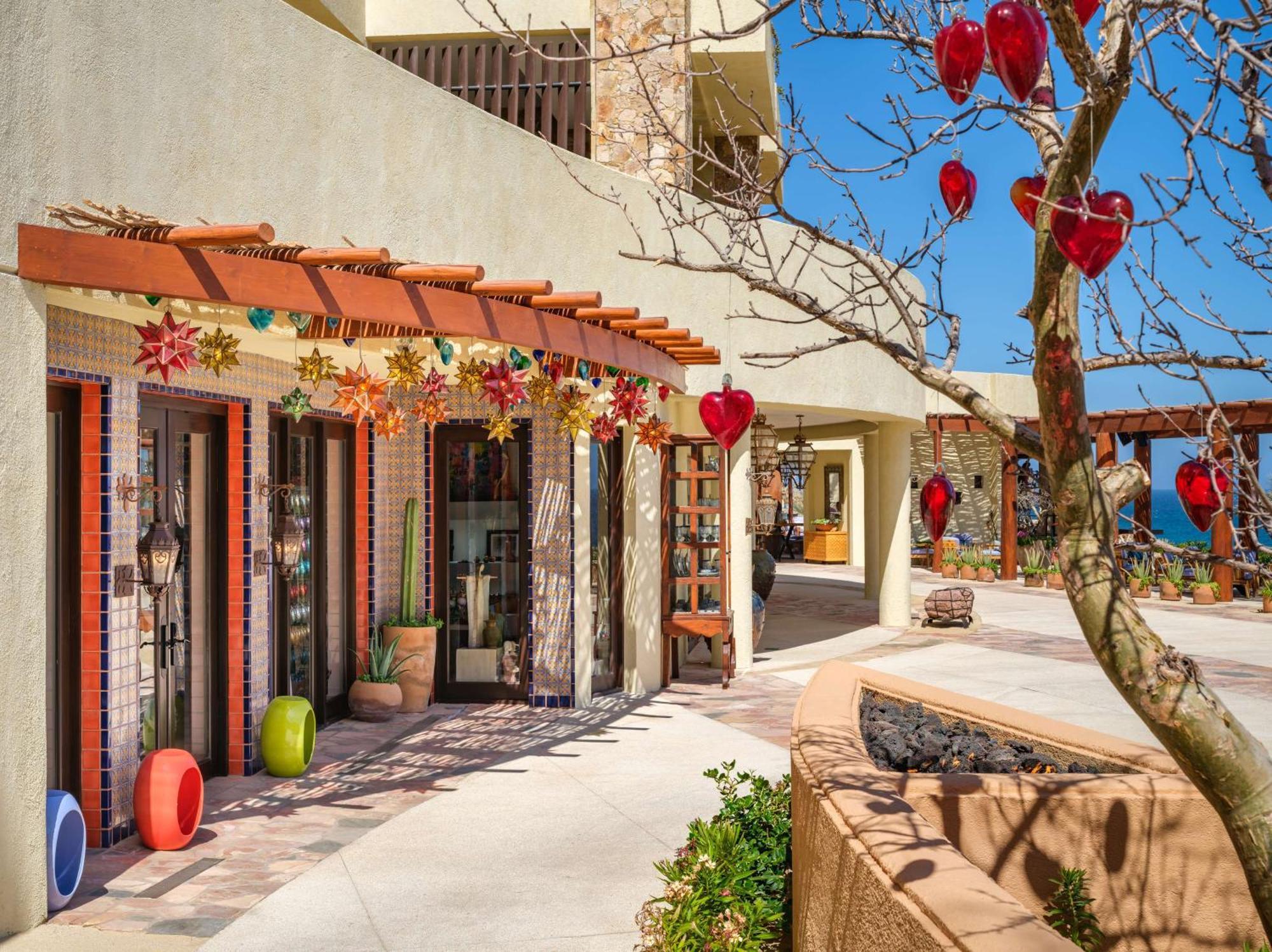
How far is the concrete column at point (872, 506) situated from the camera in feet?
58.9

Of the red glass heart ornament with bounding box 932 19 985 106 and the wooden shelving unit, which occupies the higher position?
the red glass heart ornament with bounding box 932 19 985 106

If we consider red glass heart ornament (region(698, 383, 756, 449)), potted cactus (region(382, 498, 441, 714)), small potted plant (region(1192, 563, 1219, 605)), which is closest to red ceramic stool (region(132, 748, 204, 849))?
red glass heart ornament (region(698, 383, 756, 449))

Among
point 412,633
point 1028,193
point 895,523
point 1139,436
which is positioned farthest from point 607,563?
point 1139,436

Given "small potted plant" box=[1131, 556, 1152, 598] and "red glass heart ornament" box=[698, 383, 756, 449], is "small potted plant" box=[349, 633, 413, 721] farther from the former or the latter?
"small potted plant" box=[1131, 556, 1152, 598]

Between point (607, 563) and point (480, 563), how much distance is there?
1185mm

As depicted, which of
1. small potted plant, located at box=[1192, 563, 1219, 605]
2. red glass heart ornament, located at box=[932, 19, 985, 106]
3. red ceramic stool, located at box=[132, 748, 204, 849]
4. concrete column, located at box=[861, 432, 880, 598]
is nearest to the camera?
red glass heart ornament, located at box=[932, 19, 985, 106]

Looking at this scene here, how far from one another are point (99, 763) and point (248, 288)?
283 centimetres

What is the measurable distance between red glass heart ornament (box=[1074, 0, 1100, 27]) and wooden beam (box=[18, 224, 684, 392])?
371 centimetres

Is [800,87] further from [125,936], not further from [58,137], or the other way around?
[125,936]

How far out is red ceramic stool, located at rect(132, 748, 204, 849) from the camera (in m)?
6.32

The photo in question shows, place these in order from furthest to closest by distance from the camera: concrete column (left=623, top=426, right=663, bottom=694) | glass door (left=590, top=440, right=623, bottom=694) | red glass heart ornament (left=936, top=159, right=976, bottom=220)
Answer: concrete column (left=623, top=426, right=663, bottom=694)
glass door (left=590, top=440, right=623, bottom=694)
red glass heart ornament (left=936, top=159, right=976, bottom=220)

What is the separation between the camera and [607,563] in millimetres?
11211

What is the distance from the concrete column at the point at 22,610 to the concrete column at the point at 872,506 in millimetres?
13656

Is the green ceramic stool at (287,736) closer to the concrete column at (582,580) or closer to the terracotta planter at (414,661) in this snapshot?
the terracotta planter at (414,661)
